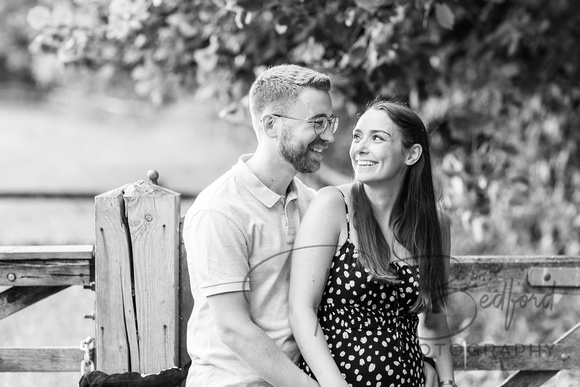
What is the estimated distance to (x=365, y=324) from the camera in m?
2.52

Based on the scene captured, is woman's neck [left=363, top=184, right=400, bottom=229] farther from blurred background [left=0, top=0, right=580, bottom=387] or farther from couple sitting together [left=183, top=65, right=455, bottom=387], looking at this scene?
blurred background [left=0, top=0, right=580, bottom=387]

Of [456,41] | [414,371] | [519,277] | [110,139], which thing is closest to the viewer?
[414,371]

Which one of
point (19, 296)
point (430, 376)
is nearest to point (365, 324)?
point (430, 376)

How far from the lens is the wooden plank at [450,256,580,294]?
2.86m

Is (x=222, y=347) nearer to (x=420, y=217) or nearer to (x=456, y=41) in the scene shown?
(x=420, y=217)

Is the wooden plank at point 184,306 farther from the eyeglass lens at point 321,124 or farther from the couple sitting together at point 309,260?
the eyeglass lens at point 321,124

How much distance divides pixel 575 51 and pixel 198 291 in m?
4.23

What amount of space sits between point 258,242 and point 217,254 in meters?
0.17

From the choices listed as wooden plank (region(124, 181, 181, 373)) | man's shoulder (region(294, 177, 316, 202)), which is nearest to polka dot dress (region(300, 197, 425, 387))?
man's shoulder (region(294, 177, 316, 202))

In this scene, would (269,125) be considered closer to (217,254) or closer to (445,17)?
(217,254)

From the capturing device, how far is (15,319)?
570cm

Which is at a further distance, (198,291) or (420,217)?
(420,217)

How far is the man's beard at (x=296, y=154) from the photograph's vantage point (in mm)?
2465

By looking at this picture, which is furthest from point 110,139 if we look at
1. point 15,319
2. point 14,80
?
point 14,80
